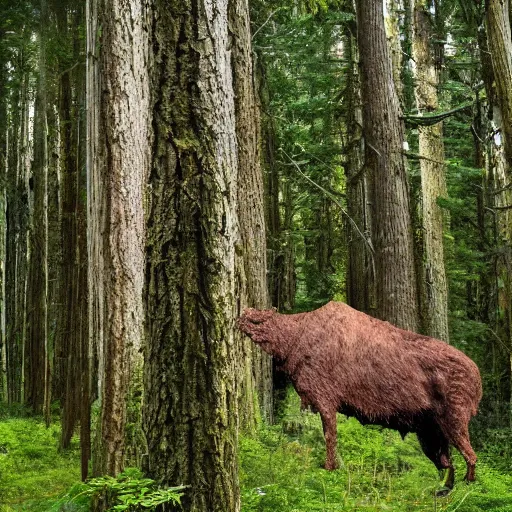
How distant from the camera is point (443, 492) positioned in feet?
16.1

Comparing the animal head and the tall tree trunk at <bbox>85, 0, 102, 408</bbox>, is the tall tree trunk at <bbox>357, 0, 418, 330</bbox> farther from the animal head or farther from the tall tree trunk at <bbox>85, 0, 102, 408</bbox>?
the animal head

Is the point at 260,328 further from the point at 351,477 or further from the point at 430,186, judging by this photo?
the point at 430,186

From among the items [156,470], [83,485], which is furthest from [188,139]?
[83,485]

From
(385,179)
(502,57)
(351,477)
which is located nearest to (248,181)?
(385,179)

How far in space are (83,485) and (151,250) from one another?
141 centimetres

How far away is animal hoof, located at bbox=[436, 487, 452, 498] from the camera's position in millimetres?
4863

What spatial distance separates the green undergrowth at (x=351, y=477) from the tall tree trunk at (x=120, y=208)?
152cm

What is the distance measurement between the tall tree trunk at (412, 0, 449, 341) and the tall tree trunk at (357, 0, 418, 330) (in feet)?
12.6

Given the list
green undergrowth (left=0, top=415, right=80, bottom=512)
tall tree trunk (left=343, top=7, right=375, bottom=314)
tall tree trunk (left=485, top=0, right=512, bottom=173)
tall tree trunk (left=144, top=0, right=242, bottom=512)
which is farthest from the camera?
tall tree trunk (left=343, top=7, right=375, bottom=314)

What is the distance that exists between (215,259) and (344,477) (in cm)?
270

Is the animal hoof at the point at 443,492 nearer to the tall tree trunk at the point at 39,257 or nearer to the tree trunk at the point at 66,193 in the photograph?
the tree trunk at the point at 66,193

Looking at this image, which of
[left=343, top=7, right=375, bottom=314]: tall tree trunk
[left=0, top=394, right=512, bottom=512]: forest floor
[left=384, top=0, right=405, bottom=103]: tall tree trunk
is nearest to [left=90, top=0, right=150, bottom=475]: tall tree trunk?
[left=0, top=394, right=512, bottom=512]: forest floor

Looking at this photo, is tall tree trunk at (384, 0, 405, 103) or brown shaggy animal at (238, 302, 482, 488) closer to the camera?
brown shaggy animal at (238, 302, 482, 488)

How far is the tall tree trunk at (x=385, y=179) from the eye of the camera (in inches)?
348
